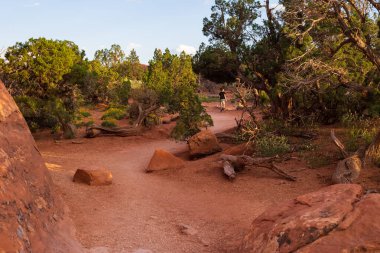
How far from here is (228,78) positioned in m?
19.3

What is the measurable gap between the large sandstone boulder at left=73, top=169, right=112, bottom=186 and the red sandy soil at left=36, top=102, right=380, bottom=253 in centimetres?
25

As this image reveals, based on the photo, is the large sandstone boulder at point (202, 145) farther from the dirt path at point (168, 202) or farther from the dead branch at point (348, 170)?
the dead branch at point (348, 170)

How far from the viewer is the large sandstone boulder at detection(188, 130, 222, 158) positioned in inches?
564

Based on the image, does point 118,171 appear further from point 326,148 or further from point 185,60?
point 185,60

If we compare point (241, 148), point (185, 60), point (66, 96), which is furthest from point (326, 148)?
point (185, 60)

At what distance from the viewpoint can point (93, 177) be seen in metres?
10.4

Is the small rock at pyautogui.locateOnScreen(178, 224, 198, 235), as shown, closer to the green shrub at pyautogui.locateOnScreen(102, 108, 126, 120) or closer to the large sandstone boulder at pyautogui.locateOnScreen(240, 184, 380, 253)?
the large sandstone boulder at pyautogui.locateOnScreen(240, 184, 380, 253)

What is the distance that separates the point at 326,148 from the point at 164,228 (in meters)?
7.19

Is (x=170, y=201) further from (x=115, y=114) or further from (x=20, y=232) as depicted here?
(x=115, y=114)

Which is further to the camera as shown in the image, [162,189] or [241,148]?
[241,148]

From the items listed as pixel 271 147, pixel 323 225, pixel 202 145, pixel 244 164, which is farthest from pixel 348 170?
pixel 202 145

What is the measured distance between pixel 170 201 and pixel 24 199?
4797 millimetres

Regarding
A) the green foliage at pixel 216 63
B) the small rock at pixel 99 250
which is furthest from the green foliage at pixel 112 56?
the small rock at pixel 99 250

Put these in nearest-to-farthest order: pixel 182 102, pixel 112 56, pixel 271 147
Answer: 1. pixel 271 147
2. pixel 182 102
3. pixel 112 56
